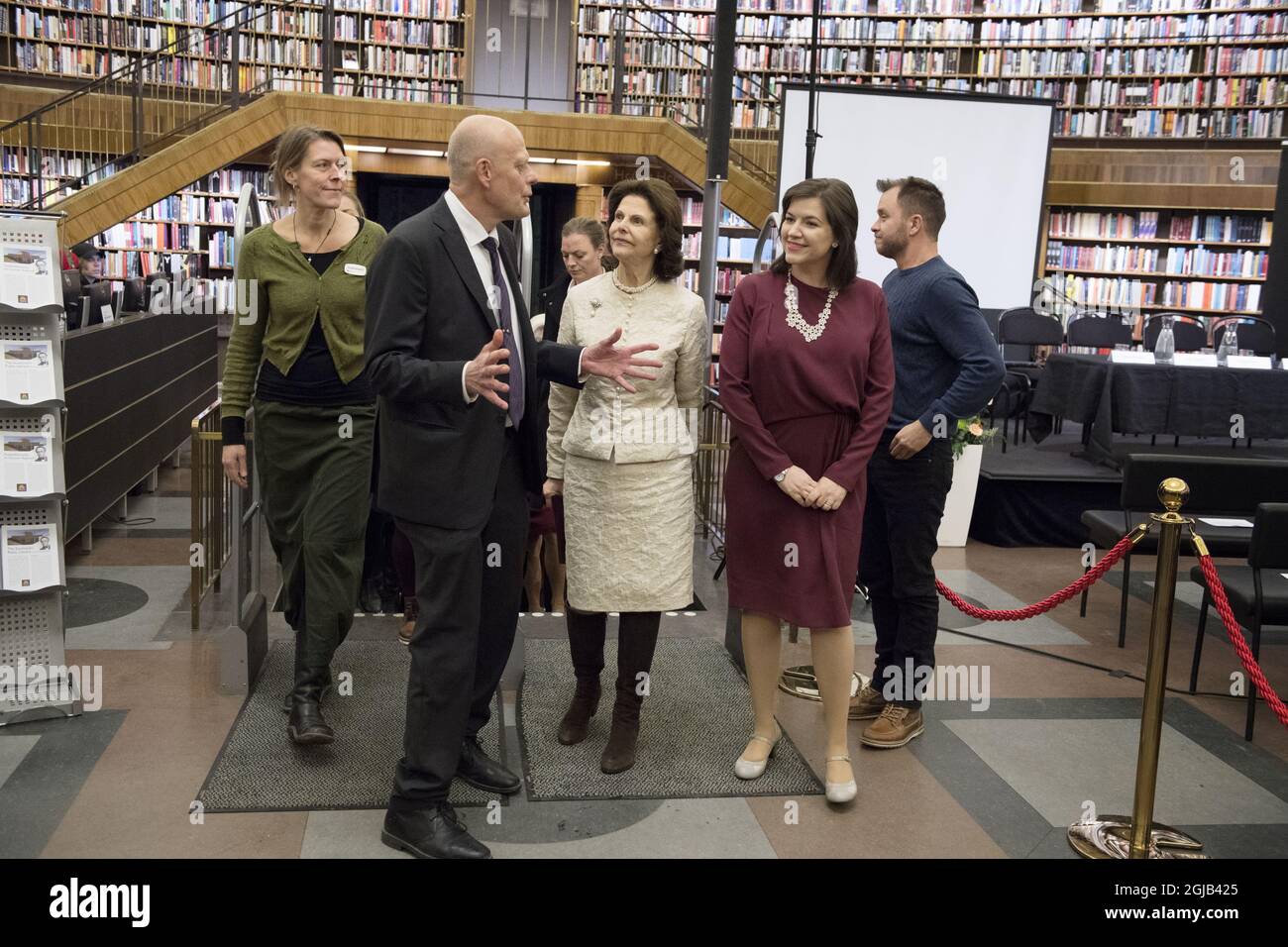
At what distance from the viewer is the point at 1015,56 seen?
11.6m

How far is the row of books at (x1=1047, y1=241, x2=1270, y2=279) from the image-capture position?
1092cm

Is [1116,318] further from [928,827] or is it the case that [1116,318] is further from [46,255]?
[46,255]

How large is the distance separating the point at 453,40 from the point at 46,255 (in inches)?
369

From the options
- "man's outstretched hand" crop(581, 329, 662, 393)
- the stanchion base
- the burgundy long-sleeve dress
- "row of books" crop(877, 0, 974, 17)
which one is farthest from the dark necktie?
"row of books" crop(877, 0, 974, 17)

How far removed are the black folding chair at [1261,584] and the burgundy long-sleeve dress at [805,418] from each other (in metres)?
1.40

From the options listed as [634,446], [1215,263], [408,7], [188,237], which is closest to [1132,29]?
[1215,263]

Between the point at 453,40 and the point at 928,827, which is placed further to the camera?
the point at 453,40

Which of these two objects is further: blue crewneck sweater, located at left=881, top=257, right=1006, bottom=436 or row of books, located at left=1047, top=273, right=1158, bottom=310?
row of books, located at left=1047, top=273, right=1158, bottom=310

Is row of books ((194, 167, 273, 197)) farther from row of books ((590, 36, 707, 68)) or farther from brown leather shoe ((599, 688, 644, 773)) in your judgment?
brown leather shoe ((599, 688, 644, 773))

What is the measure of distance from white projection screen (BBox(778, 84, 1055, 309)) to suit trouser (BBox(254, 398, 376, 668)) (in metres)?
5.98

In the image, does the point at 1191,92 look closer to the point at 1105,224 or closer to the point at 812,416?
the point at 1105,224

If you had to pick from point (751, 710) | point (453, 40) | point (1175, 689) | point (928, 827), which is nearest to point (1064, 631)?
point (1175, 689)

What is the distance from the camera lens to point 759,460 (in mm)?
2885

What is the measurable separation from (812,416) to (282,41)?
10471 mm
